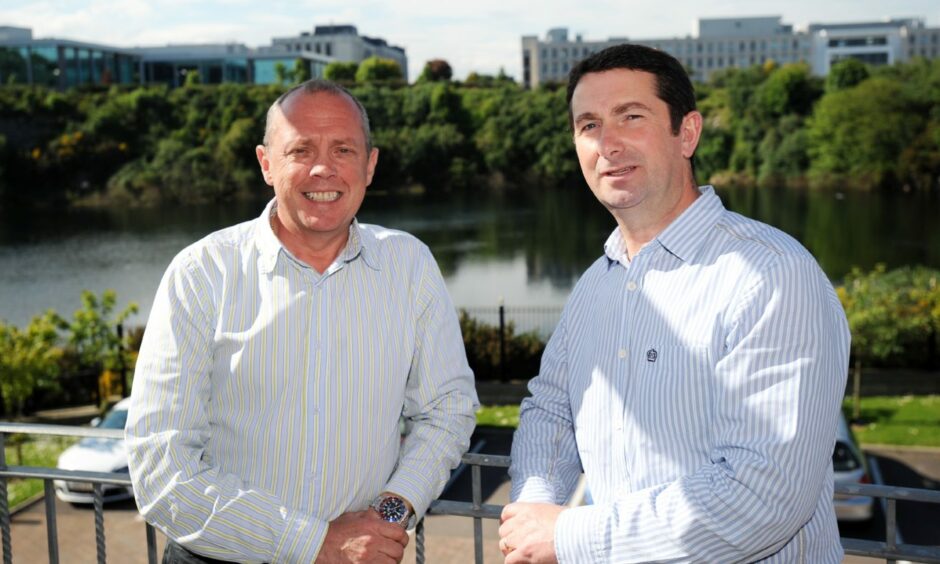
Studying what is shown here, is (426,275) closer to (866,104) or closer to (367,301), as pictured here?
(367,301)

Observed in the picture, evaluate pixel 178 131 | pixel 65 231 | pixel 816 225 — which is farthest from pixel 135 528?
pixel 178 131

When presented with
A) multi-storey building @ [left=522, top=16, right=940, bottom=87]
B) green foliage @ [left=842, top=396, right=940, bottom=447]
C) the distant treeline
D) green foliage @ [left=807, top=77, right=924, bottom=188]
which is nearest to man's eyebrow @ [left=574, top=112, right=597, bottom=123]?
green foliage @ [left=842, top=396, right=940, bottom=447]

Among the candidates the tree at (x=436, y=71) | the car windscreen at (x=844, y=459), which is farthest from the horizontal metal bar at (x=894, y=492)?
the tree at (x=436, y=71)

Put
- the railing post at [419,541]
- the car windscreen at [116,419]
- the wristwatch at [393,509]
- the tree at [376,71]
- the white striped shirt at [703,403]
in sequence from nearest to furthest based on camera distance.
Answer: the white striped shirt at [703,403] < the wristwatch at [393,509] < the railing post at [419,541] < the car windscreen at [116,419] < the tree at [376,71]

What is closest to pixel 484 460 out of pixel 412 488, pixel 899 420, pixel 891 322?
pixel 412 488

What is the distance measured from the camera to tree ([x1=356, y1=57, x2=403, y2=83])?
7650 cm

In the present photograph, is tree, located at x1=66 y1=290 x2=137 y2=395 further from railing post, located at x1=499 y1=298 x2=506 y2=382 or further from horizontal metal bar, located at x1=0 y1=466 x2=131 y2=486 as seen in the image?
horizontal metal bar, located at x1=0 y1=466 x2=131 y2=486

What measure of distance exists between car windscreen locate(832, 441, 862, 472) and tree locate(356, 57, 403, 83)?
6978cm

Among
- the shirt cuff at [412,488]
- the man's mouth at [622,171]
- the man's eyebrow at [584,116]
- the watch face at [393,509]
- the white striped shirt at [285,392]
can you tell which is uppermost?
the man's eyebrow at [584,116]

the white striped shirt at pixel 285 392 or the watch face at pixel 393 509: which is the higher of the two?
the white striped shirt at pixel 285 392

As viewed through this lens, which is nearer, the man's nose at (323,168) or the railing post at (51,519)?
the man's nose at (323,168)

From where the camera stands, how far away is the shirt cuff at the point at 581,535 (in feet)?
5.39

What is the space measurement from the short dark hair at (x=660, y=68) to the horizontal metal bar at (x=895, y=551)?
1.00 m

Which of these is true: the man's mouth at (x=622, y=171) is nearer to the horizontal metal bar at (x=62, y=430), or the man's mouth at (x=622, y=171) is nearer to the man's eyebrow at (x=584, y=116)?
the man's eyebrow at (x=584, y=116)
